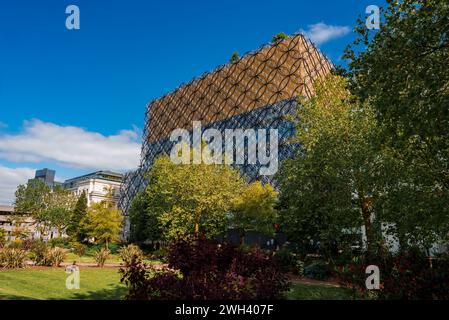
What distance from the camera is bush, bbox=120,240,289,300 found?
21.6ft

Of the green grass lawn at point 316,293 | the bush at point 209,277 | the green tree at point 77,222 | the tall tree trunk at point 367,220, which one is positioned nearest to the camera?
the bush at point 209,277

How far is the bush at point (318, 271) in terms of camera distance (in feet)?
65.0

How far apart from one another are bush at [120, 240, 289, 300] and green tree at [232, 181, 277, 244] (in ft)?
74.1

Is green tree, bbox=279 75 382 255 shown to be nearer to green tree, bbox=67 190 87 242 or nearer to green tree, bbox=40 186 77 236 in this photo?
green tree, bbox=67 190 87 242

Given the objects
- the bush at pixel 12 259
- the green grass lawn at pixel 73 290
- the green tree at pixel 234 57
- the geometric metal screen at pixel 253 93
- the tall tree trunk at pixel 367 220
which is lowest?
the green grass lawn at pixel 73 290

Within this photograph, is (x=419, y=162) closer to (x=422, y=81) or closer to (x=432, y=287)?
(x=422, y=81)

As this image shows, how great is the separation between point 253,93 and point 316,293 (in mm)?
54104

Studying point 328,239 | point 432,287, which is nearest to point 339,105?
point 328,239

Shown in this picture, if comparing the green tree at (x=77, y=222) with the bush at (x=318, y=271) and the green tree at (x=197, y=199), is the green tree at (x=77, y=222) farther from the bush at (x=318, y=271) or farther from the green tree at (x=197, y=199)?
the bush at (x=318, y=271)

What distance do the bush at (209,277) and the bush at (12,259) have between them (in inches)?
611

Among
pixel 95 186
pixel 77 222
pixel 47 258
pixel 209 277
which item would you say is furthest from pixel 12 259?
pixel 95 186

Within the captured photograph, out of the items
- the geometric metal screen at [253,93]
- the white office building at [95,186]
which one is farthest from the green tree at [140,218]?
the white office building at [95,186]

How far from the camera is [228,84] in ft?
235

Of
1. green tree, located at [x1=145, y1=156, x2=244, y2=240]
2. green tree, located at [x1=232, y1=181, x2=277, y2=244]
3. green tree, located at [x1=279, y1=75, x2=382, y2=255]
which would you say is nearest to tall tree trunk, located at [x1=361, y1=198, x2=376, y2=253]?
green tree, located at [x1=279, y1=75, x2=382, y2=255]
